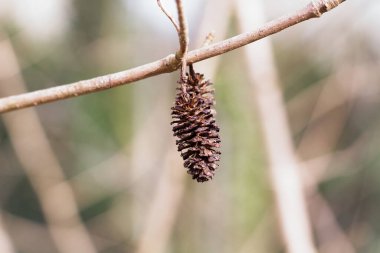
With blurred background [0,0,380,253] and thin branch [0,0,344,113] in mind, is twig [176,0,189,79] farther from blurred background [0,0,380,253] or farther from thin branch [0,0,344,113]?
blurred background [0,0,380,253]

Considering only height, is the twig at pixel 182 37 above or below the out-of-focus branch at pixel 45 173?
below

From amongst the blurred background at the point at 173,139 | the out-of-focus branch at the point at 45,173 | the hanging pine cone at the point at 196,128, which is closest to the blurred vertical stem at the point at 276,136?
the blurred background at the point at 173,139

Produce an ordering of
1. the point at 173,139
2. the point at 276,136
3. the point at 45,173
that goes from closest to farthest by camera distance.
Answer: the point at 276,136
the point at 173,139
the point at 45,173

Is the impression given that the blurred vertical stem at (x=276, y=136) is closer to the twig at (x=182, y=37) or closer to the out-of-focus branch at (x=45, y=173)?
the twig at (x=182, y=37)

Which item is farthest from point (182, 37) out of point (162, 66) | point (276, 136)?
point (276, 136)

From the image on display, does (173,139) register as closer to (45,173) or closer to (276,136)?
(276,136)
